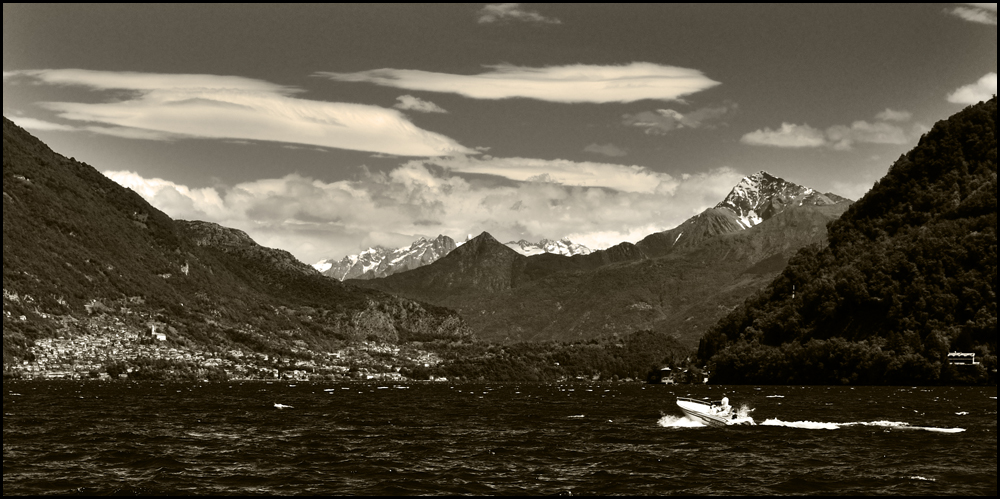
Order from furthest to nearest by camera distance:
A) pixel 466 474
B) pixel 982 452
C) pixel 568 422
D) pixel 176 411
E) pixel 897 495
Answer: pixel 176 411 → pixel 568 422 → pixel 982 452 → pixel 466 474 → pixel 897 495

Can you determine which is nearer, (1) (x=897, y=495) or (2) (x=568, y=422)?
(1) (x=897, y=495)

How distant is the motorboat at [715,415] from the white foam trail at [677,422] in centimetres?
63

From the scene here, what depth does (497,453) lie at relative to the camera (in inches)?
3396

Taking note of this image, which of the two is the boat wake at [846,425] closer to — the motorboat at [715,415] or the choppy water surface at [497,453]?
the choppy water surface at [497,453]

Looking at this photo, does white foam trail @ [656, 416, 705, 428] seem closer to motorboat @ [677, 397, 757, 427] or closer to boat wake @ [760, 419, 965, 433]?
motorboat @ [677, 397, 757, 427]

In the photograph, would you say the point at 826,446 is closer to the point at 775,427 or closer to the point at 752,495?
the point at 775,427

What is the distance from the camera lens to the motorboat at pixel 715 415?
117188 mm

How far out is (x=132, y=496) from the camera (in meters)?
62.2

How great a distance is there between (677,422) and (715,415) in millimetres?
7948

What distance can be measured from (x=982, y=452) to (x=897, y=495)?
2712cm

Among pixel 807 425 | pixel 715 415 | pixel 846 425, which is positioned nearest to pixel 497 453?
pixel 715 415

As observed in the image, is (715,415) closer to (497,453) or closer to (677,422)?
(677,422)

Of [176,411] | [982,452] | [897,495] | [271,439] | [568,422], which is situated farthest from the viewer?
[176,411]

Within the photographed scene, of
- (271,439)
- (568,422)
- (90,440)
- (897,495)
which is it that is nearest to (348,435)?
(271,439)
